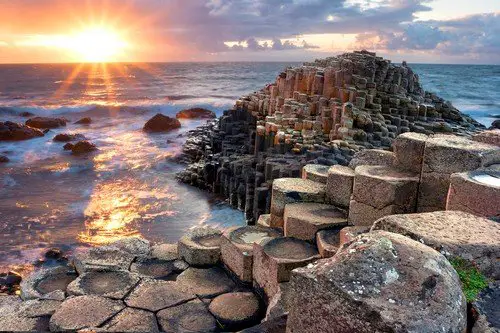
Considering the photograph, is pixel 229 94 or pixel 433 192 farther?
pixel 229 94

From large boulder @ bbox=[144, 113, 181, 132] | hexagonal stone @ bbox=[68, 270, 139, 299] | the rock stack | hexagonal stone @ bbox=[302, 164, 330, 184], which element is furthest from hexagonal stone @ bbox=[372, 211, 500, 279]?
large boulder @ bbox=[144, 113, 181, 132]

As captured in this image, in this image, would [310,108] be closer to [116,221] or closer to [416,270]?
[116,221]

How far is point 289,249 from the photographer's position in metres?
5.74

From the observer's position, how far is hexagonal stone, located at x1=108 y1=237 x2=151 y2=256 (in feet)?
23.1

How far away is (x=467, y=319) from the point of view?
2756 millimetres

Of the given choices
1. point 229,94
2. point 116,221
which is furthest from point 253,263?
point 229,94

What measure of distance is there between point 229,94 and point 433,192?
186 ft

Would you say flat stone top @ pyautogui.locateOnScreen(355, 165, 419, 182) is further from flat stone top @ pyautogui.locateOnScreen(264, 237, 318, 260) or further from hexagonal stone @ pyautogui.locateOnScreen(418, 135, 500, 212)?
flat stone top @ pyautogui.locateOnScreen(264, 237, 318, 260)

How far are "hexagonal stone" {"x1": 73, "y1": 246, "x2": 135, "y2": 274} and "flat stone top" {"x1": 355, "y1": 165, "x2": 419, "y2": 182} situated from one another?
3678 mm

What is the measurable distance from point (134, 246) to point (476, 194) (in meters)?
5.11

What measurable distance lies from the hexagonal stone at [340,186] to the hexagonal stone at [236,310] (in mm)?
1786

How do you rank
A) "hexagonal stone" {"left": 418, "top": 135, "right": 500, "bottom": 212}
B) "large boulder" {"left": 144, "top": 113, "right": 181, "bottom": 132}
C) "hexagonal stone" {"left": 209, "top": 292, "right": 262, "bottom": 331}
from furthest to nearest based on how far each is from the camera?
"large boulder" {"left": 144, "top": 113, "right": 181, "bottom": 132}, "hexagonal stone" {"left": 209, "top": 292, "right": 262, "bottom": 331}, "hexagonal stone" {"left": 418, "top": 135, "right": 500, "bottom": 212}

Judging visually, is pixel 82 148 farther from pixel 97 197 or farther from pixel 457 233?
pixel 457 233

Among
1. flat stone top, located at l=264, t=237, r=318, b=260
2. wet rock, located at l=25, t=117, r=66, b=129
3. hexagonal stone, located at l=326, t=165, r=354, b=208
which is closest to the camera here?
flat stone top, located at l=264, t=237, r=318, b=260
